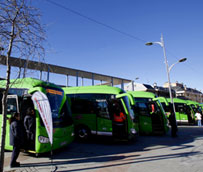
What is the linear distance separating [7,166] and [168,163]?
5356 mm

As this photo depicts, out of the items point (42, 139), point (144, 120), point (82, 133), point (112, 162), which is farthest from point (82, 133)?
point (144, 120)

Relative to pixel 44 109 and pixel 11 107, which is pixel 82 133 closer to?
pixel 11 107

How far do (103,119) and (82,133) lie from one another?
1662mm

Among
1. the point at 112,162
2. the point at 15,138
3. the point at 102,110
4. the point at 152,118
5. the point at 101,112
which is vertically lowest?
the point at 112,162

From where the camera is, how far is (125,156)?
6.72m

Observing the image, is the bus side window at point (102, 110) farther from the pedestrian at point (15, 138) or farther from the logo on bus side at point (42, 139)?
the pedestrian at point (15, 138)

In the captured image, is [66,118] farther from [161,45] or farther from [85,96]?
[161,45]

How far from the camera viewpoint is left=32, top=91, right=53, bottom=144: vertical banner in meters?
5.32

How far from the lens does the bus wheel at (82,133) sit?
980 cm

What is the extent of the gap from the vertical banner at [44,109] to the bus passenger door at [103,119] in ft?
13.2

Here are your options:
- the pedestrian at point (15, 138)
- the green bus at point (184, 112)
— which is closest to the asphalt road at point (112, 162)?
the pedestrian at point (15, 138)

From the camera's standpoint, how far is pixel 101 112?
9.42 meters

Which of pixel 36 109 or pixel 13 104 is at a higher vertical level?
pixel 13 104

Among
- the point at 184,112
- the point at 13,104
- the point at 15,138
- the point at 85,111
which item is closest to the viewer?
the point at 15,138
